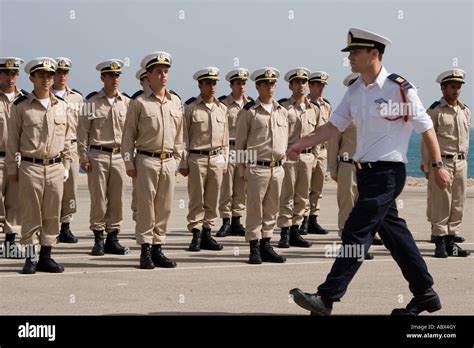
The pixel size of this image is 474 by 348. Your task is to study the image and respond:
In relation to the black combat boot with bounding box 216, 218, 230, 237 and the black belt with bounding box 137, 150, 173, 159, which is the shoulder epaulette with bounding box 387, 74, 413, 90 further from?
the black combat boot with bounding box 216, 218, 230, 237

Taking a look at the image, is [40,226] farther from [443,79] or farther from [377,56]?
[443,79]

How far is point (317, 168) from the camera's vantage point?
1630cm

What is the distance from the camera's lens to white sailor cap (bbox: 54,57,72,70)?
14793 mm

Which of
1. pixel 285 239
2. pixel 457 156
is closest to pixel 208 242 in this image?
pixel 285 239

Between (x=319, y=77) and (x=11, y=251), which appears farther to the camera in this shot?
(x=319, y=77)

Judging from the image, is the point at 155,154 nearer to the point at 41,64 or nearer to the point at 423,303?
the point at 41,64

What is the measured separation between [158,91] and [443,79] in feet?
12.1

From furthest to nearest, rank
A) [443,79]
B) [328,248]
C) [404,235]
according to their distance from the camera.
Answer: [328,248], [443,79], [404,235]

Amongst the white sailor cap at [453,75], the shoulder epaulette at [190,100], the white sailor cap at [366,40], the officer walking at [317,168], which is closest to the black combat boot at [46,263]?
the shoulder epaulette at [190,100]

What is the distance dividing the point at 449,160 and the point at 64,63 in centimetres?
557

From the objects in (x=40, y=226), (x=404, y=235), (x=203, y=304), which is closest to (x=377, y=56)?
(x=404, y=235)

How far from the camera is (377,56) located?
28.6ft

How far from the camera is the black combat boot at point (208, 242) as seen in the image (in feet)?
44.9

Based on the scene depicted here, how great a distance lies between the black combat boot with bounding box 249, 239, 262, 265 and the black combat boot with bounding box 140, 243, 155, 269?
3.94ft
